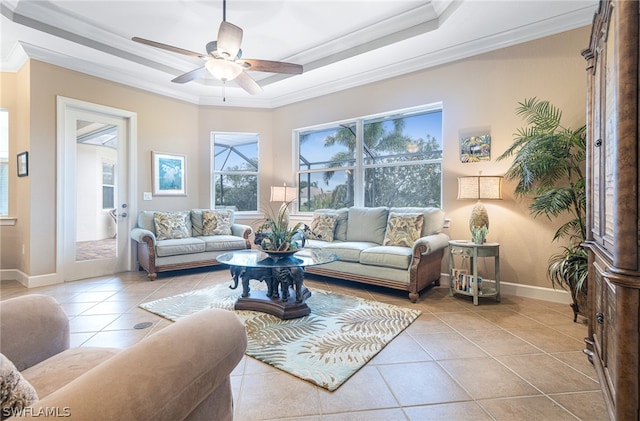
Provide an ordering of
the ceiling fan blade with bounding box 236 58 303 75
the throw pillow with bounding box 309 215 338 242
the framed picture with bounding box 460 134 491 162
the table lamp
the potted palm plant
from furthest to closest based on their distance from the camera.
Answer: the throw pillow with bounding box 309 215 338 242
the framed picture with bounding box 460 134 491 162
the table lamp
the ceiling fan blade with bounding box 236 58 303 75
the potted palm plant

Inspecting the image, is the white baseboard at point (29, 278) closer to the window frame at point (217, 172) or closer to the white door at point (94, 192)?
the white door at point (94, 192)

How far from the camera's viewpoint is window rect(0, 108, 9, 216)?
4.18m

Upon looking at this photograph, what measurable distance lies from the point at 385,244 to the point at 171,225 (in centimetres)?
319

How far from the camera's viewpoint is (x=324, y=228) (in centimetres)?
434

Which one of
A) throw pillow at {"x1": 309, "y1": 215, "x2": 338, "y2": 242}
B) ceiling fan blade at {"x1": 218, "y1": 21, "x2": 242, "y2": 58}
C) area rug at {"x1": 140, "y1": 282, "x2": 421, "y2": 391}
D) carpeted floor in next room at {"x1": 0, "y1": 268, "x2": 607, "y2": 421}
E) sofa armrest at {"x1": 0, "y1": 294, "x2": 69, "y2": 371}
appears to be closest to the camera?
sofa armrest at {"x1": 0, "y1": 294, "x2": 69, "y2": 371}

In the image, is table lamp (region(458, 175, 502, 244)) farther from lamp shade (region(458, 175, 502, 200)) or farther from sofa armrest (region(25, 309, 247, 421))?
A: sofa armrest (region(25, 309, 247, 421))

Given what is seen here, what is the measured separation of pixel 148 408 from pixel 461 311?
2.89 metres

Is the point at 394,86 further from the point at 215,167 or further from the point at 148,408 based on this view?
the point at 148,408

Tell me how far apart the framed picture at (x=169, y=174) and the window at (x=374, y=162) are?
2.06 metres

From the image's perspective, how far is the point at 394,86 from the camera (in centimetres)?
429

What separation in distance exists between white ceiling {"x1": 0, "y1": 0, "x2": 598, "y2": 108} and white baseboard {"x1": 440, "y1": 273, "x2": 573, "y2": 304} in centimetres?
272

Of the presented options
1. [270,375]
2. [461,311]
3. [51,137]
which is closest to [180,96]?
[51,137]

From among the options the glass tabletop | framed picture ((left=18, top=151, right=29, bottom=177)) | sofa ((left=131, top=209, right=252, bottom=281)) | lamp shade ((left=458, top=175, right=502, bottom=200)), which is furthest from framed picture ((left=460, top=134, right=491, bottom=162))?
framed picture ((left=18, top=151, right=29, bottom=177))

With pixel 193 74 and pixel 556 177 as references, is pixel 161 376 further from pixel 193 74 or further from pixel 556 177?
pixel 556 177
